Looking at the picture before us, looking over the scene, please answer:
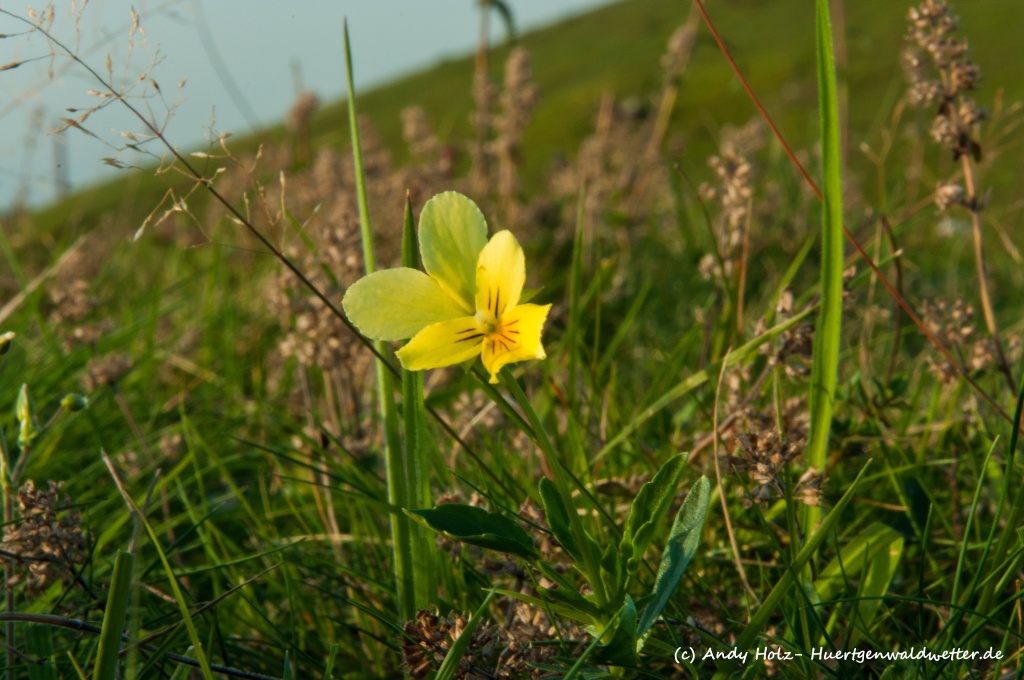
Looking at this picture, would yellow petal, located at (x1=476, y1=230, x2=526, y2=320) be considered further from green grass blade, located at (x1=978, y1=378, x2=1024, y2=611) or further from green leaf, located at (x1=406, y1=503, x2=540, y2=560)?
green grass blade, located at (x1=978, y1=378, x2=1024, y2=611)

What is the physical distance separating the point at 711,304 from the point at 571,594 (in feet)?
3.51

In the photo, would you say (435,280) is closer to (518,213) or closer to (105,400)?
(105,400)

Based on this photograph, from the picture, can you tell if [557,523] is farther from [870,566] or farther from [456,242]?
[870,566]

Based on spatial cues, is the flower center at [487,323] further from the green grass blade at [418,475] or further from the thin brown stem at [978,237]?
the thin brown stem at [978,237]

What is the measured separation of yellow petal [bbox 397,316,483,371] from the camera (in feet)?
2.91

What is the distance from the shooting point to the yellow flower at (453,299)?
89cm

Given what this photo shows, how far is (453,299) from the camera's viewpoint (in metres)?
0.95

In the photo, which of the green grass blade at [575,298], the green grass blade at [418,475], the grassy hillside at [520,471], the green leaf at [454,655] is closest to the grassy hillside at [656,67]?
the grassy hillside at [520,471]

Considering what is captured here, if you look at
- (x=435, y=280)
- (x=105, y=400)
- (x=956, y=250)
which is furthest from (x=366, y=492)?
(x=956, y=250)

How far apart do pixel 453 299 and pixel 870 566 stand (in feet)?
2.38

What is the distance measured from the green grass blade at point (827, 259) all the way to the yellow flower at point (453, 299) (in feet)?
1.42

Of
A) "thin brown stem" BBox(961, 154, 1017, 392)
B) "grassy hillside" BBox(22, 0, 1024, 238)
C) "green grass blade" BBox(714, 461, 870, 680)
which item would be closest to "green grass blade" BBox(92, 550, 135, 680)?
"green grass blade" BBox(714, 461, 870, 680)

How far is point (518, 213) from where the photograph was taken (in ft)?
12.3

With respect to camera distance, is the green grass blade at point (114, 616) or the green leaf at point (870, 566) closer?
the green grass blade at point (114, 616)
